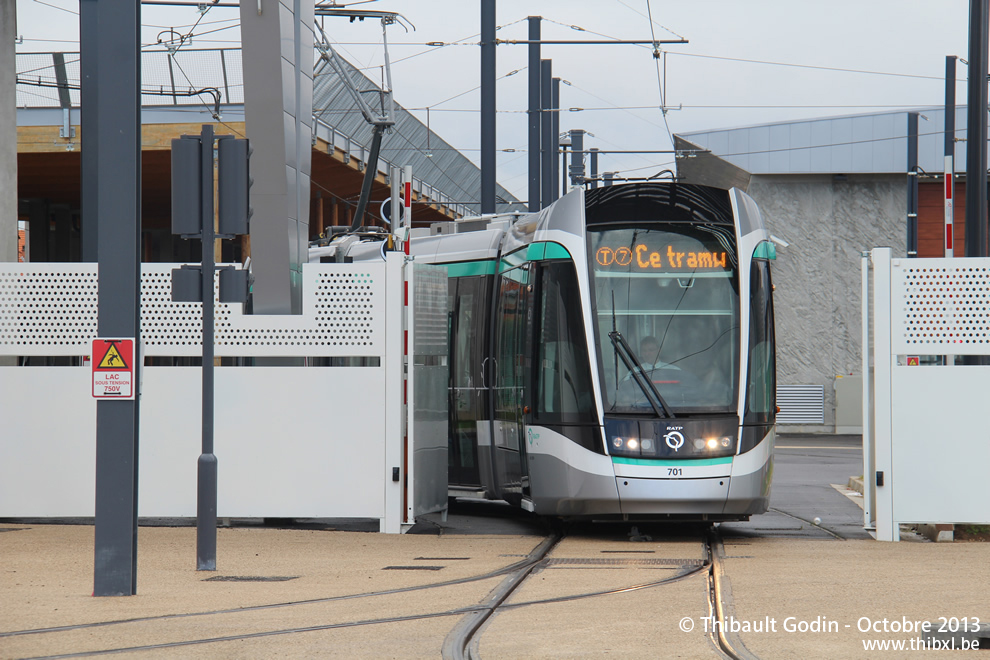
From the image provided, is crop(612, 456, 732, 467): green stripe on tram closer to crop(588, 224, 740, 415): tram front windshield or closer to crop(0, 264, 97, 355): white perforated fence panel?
crop(588, 224, 740, 415): tram front windshield

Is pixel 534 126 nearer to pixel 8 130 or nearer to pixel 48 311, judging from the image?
pixel 8 130

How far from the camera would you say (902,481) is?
11.8 metres

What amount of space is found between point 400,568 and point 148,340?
13.0ft

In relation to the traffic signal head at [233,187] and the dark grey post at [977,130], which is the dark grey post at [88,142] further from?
the dark grey post at [977,130]

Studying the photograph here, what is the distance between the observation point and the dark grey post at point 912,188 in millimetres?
27641

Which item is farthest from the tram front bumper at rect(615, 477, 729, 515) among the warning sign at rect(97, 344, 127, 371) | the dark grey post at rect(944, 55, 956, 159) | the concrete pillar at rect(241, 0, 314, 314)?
the dark grey post at rect(944, 55, 956, 159)

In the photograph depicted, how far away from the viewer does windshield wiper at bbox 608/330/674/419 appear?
11.8 m

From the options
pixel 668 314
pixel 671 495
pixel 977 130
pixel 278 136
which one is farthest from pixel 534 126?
pixel 671 495

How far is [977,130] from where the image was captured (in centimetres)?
1392

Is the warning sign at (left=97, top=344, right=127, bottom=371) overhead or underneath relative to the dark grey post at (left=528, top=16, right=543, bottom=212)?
underneath

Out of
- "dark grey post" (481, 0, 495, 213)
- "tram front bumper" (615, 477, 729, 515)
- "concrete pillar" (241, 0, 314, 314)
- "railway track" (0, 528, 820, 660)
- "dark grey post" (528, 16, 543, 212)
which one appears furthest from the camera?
"dark grey post" (528, 16, 543, 212)

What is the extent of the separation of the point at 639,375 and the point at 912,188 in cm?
1822

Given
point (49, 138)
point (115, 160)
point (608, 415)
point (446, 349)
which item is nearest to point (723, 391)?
point (608, 415)

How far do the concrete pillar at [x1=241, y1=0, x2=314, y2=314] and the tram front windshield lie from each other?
Answer: 3.30 meters
